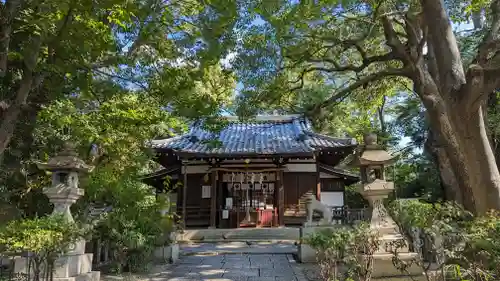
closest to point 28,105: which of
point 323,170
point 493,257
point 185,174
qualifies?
point 493,257

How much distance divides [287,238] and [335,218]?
2097 mm

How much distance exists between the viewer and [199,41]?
705 cm

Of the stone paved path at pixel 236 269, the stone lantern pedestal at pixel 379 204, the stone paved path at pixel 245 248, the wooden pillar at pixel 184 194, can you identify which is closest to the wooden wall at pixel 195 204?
the wooden pillar at pixel 184 194

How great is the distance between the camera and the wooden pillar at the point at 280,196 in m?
15.3

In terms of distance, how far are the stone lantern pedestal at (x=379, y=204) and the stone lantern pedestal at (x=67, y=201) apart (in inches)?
204

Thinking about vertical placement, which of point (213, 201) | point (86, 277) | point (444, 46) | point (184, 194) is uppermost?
point (444, 46)

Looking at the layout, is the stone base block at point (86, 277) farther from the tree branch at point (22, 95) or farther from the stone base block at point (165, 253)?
the stone base block at point (165, 253)

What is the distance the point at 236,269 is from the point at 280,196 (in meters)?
7.92

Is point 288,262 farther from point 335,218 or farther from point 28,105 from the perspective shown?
point 28,105

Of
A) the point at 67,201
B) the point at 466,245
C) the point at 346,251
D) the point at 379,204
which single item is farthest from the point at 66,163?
the point at 466,245

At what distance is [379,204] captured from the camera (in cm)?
724

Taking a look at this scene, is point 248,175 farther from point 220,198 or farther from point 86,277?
point 86,277

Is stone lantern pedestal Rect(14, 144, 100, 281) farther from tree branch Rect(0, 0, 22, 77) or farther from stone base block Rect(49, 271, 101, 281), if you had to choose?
tree branch Rect(0, 0, 22, 77)

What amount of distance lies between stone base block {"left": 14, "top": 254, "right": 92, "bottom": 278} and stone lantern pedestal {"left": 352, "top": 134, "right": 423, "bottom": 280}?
204 inches
